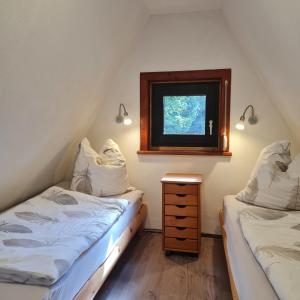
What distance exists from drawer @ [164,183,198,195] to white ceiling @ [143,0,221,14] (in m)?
1.67

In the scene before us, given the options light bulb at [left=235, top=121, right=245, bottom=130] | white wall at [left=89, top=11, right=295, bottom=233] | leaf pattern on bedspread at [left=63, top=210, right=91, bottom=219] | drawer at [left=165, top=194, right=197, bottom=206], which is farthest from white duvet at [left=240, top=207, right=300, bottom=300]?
leaf pattern on bedspread at [left=63, top=210, right=91, bottom=219]

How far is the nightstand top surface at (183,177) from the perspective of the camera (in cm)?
255

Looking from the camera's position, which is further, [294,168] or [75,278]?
[294,168]

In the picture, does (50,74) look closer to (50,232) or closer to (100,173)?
(50,232)

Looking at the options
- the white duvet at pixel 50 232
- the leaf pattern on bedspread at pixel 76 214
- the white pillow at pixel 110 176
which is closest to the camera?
the white duvet at pixel 50 232

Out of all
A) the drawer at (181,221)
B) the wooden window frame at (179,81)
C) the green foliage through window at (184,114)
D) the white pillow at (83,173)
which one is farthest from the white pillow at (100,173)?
the green foliage through window at (184,114)

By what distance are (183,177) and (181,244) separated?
62 cm

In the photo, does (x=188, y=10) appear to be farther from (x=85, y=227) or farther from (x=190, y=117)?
(x=85, y=227)

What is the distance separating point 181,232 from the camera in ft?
8.38

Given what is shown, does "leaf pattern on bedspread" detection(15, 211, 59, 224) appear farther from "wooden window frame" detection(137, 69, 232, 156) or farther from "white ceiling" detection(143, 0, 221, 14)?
"white ceiling" detection(143, 0, 221, 14)

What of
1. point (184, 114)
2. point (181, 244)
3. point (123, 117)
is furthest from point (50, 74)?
point (181, 244)

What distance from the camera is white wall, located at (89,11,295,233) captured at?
2.76 m

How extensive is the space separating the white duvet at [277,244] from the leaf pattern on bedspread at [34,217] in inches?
51.9

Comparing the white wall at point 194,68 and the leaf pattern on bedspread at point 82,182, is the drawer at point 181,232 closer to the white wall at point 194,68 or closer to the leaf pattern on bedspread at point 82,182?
the white wall at point 194,68
